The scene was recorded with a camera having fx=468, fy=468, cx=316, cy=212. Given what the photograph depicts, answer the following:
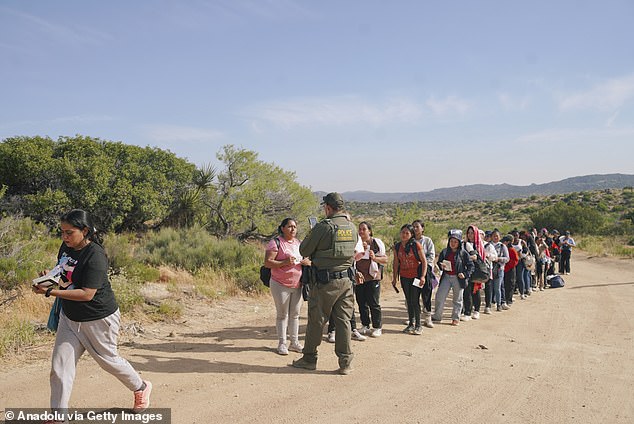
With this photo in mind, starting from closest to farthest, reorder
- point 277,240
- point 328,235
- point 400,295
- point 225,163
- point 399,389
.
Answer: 1. point 399,389
2. point 328,235
3. point 277,240
4. point 400,295
5. point 225,163

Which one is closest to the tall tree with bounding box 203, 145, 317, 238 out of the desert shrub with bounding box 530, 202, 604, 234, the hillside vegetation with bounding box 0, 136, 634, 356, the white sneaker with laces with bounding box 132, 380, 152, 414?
the hillside vegetation with bounding box 0, 136, 634, 356

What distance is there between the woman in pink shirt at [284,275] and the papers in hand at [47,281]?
3023 mm

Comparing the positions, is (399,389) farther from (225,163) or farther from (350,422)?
(225,163)

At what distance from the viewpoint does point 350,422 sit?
4.42 m

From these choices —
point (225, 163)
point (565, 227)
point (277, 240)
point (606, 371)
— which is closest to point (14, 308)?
point (277, 240)

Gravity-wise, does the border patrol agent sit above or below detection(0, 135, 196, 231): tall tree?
below

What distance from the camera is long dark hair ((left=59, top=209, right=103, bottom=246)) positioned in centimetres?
407

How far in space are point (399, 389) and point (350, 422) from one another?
1.12 meters

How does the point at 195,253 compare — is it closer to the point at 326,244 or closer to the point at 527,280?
the point at 326,244

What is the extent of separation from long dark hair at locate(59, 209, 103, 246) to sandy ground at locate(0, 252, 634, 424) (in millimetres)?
1740

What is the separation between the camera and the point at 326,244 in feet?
19.0

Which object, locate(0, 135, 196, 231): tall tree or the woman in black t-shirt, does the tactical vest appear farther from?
locate(0, 135, 196, 231): tall tree

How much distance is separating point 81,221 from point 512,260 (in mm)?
10320

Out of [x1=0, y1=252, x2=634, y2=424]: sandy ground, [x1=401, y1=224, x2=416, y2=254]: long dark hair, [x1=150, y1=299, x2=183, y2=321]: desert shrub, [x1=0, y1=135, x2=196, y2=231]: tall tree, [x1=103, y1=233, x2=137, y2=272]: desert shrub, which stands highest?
[x1=0, y1=135, x2=196, y2=231]: tall tree
